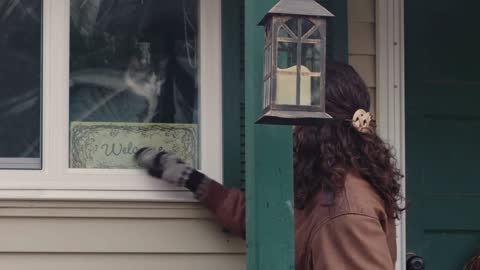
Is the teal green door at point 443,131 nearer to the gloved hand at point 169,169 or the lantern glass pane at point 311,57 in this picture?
the gloved hand at point 169,169

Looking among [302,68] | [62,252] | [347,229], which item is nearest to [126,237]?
[62,252]

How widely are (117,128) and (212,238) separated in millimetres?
592

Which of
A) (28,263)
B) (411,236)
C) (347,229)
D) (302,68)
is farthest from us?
(411,236)

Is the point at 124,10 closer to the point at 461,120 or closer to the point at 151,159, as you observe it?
the point at 151,159

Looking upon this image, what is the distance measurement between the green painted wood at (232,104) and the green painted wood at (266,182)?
113 cm

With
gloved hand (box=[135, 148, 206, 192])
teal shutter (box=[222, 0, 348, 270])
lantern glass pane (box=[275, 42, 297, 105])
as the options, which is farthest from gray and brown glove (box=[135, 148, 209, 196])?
lantern glass pane (box=[275, 42, 297, 105])

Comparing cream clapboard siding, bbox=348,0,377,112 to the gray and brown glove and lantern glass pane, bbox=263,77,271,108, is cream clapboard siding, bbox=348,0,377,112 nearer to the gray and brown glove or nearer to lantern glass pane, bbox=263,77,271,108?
the gray and brown glove

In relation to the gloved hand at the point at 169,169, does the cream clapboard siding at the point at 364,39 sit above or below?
above

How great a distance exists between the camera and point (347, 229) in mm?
3094

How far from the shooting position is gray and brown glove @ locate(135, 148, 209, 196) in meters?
3.90

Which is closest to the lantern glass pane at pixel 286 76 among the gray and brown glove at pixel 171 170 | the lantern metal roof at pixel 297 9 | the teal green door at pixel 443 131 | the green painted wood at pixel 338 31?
the lantern metal roof at pixel 297 9

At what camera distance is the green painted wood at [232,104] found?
4.01 metres

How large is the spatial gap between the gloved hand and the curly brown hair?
26.7 inches

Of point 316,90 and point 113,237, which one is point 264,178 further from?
point 113,237
